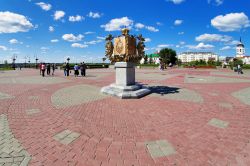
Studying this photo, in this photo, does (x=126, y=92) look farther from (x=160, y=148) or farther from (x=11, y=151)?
(x=11, y=151)

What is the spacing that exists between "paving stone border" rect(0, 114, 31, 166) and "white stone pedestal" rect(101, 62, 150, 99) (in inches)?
227

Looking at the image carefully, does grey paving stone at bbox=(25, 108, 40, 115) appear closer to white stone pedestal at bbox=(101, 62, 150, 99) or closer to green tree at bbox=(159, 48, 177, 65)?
white stone pedestal at bbox=(101, 62, 150, 99)

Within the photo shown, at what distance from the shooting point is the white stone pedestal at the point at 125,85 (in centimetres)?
988

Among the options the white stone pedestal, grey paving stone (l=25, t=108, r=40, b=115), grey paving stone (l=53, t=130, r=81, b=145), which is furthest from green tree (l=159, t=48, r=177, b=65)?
grey paving stone (l=53, t=130, r=81, b=145)

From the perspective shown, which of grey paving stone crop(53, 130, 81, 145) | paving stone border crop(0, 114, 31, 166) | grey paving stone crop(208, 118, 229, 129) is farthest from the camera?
grey paving stone crop(208, 118, 229, 129)

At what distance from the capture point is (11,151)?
4012mm

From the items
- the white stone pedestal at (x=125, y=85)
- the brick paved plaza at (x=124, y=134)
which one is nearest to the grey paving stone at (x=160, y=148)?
the brick paved plaza at (x=124, y=134)

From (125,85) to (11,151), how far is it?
7231mm

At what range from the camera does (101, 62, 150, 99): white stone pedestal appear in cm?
988

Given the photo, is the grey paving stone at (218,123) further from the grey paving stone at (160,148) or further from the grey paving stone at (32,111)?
the grey paving stone at (32,111)

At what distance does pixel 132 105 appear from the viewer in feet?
26.7

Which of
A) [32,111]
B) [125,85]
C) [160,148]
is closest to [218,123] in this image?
[160,148]

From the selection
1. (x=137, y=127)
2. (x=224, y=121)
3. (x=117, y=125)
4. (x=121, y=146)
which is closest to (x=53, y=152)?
(x=121, y=146)

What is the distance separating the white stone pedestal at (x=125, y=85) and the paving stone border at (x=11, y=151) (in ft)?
18.9
